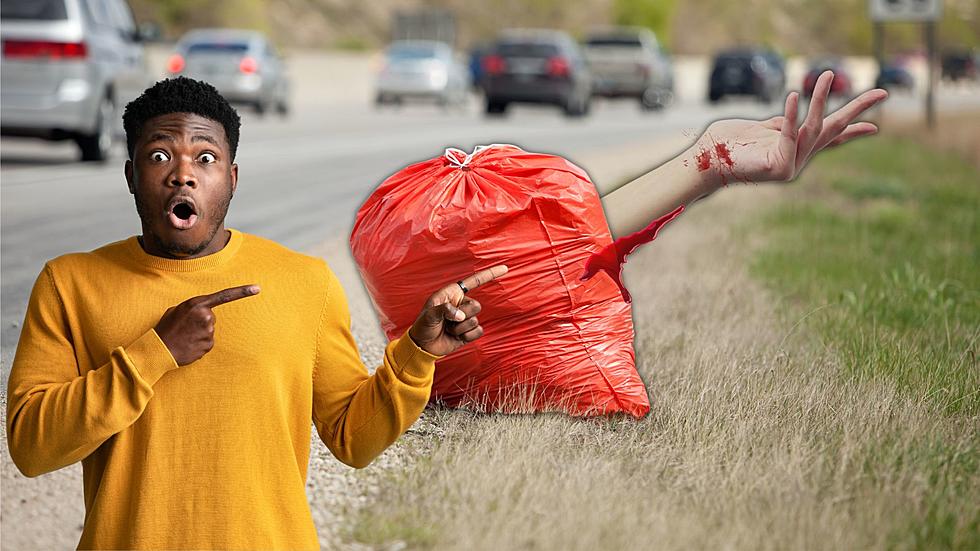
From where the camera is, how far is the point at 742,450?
4020mm

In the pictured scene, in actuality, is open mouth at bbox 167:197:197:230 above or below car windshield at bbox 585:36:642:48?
above

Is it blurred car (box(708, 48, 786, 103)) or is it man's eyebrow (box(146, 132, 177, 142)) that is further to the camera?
blurred car (box(708, 48, 786, 103))

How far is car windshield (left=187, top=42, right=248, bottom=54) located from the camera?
27436 mm

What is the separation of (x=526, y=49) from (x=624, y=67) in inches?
287

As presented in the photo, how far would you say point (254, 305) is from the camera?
2.79 meters

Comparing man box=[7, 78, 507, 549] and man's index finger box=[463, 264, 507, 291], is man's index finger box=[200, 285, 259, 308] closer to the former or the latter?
man box=[7, 78, 507, 549]

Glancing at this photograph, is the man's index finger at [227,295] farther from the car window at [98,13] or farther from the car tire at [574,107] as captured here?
the car tire at [574,107]

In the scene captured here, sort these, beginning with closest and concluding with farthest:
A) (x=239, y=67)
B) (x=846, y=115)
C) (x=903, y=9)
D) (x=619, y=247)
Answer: (x=846, y=115) → (x=619, y=247) → (x=903, y=9) → (x=239, y=67)

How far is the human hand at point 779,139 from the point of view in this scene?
4.26 m

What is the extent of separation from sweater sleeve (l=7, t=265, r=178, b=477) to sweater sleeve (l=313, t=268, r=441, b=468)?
A: 15.1 inches

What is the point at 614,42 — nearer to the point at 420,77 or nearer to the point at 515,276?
the point at 420,77

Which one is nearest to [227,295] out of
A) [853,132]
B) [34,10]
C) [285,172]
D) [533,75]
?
[853,132]

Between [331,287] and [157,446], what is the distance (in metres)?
0.45

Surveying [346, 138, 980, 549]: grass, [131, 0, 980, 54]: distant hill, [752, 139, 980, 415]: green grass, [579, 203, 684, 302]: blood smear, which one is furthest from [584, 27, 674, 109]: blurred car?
[579, 203, 684, 302]: blood smear
